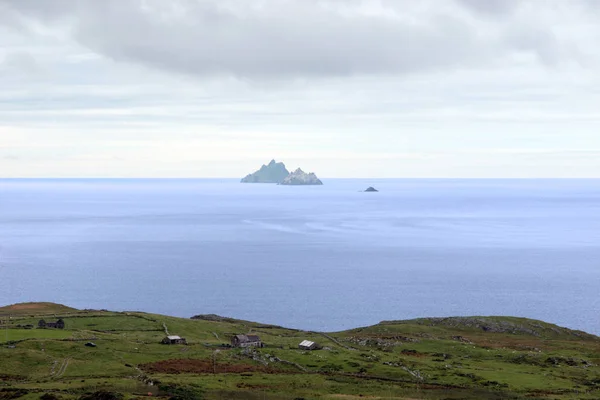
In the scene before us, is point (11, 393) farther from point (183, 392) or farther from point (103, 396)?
point (183, 392)

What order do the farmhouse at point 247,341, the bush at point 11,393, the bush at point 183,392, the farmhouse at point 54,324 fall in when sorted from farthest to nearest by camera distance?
the farmhouse at point 54,324
the farmhouse at point 247,341
the bush at point 183,392
the bush at point 11,393

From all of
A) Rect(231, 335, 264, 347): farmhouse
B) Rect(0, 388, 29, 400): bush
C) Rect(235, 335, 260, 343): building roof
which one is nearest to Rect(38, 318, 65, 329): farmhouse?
Rect(231, 335, 264, 347): farmhouse

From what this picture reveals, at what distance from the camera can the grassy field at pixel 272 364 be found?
75000 mm

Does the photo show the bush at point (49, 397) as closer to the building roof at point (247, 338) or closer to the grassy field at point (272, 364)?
the grassy field at point (272, 364)

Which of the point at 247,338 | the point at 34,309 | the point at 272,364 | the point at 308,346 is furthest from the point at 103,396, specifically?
the point at 34,309

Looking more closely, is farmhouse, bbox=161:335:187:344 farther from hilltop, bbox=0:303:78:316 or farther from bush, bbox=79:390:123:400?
hilltop, bbox=0:303:78:316

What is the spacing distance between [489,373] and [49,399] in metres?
56.6

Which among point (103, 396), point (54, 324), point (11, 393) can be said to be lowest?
point (54, 324)

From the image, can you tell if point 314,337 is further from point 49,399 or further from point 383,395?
point 49,399

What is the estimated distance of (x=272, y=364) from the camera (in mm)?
91375

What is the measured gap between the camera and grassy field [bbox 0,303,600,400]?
75.0 m

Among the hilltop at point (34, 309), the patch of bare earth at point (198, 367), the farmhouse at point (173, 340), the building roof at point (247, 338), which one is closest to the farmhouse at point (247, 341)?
the building roof at point (247, 338)

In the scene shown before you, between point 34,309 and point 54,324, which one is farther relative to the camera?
point 34,309

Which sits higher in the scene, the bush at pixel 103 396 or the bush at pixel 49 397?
the bush at pixel 103 396
